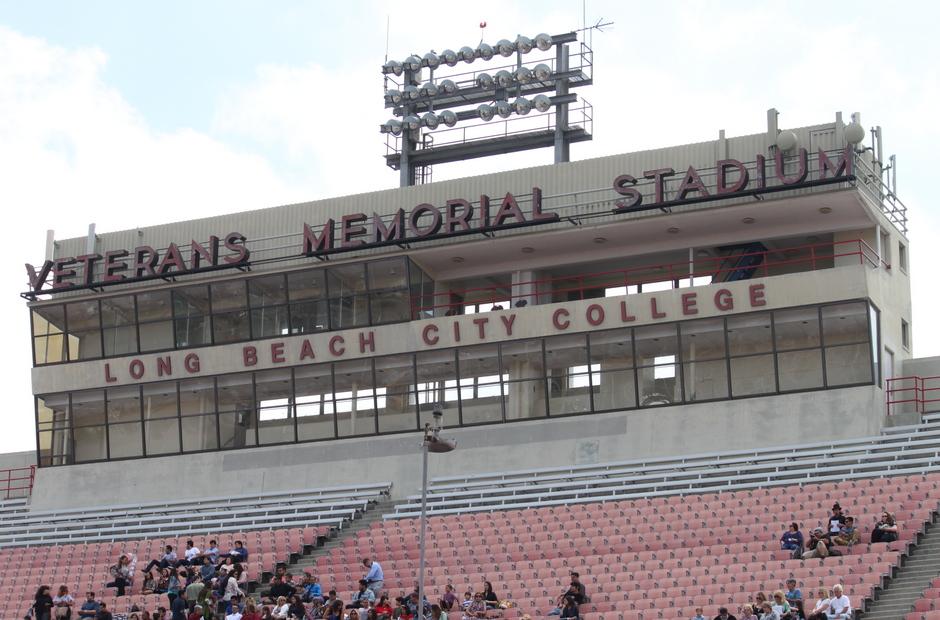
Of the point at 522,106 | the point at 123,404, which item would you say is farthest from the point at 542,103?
the point at 123,404

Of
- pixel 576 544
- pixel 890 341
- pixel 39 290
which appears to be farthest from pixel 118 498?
pixel 890 341

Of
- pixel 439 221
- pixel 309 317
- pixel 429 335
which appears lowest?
pixel 429 335

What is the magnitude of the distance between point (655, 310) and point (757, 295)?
93.0 inches

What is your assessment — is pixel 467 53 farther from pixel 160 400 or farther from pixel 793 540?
pixel 793 540

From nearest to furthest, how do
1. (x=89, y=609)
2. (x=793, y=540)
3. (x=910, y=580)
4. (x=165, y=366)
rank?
(x=910, y=580) < (x=793, y=540) < (x=89, y=609) < (x=165, y=366)

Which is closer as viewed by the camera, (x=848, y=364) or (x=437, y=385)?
(x=848, y=364)

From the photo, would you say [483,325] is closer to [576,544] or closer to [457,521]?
[457,521]

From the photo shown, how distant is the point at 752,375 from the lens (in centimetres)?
3759

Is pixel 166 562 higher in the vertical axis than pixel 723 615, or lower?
higher

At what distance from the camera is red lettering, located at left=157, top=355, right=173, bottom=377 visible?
143ft

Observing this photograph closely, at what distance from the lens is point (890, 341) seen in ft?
124

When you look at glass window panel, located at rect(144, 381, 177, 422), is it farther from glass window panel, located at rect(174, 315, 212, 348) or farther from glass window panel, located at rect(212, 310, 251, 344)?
glass window panel, located at rect(212, 310, 251, 344)

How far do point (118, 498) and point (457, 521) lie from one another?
12197 mm

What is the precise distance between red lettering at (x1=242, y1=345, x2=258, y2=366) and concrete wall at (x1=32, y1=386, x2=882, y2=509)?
7.22 feet
